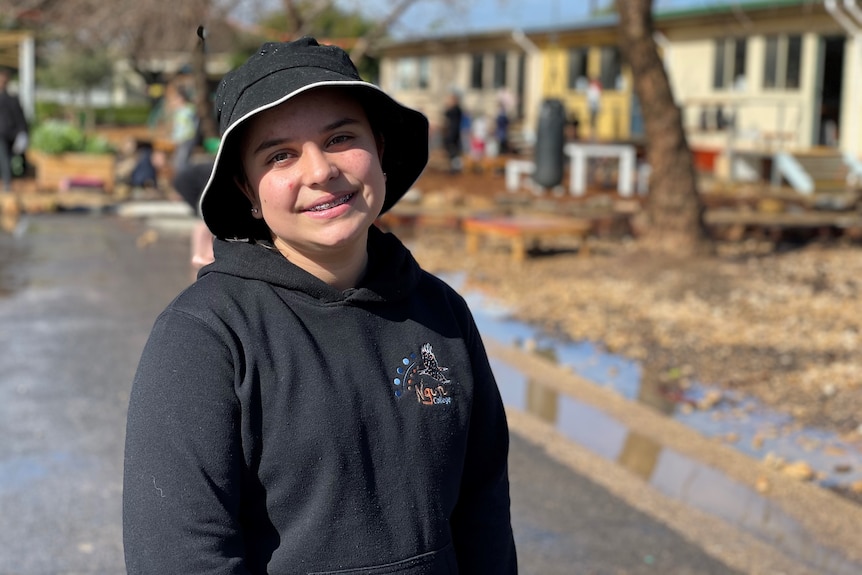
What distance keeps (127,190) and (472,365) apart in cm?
1754

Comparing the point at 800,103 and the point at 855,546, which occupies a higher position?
the point at 800,103

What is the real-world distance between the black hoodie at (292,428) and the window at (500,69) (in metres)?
34.3

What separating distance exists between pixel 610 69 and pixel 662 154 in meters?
18.7

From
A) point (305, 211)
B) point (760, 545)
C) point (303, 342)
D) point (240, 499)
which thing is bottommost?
point (760, 545)

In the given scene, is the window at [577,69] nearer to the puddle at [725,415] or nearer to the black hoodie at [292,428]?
the puddle at [725,415]

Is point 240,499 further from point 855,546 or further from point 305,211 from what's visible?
point 855,546

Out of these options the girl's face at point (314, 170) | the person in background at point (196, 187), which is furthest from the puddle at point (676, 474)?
the girl's face at point (314, 170)

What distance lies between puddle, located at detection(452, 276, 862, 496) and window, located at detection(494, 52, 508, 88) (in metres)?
27.5

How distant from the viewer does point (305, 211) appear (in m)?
2.13

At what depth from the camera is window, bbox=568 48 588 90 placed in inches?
1244

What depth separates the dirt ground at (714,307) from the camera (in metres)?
7.60

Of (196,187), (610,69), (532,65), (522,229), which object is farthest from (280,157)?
(532,65)

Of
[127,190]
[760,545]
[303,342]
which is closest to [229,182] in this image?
[303,342]

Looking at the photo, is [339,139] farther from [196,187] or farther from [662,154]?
[662,154]
